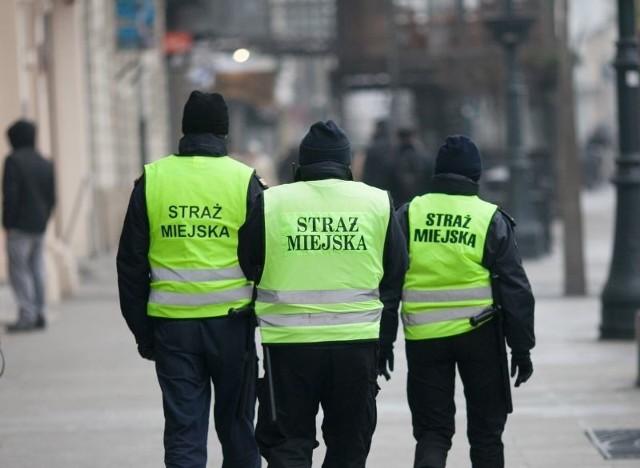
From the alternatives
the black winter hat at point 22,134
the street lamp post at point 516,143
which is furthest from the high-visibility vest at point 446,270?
the street lamp post at point 516,143

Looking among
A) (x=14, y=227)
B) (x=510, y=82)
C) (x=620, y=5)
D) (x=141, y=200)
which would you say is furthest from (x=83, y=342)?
(x=510, y=82)

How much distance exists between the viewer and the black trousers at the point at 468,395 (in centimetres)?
743

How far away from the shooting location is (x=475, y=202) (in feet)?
24.7

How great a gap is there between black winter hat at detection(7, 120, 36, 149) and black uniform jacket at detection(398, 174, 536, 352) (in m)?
8.49

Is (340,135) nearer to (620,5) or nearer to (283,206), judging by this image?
(283,206)

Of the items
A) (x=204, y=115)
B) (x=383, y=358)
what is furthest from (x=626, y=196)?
(x=204, y=115)

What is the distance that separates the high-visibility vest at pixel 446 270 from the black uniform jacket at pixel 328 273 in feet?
1.35

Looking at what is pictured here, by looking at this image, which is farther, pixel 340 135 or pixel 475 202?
pixel 475 202

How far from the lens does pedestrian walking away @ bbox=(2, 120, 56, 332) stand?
15.3 meters

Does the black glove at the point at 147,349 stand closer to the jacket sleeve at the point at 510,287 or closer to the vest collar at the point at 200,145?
the vest collar at the point at 200,145

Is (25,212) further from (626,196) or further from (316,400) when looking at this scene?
(316,400)

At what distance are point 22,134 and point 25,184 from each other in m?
0.47

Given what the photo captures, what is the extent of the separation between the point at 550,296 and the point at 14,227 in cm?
622

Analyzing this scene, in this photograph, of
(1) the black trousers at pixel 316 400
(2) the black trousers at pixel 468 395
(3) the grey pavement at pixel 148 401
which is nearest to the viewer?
(1) the black trousers at pixel 316 400
